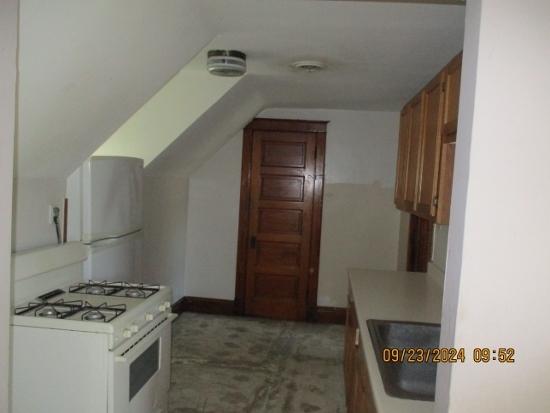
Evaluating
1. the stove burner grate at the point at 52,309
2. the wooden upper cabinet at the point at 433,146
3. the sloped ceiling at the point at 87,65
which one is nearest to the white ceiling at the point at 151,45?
the sloped ceiling at the point at 87,65

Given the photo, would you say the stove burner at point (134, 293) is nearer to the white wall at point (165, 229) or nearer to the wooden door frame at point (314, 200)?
the white wall at point (165, 229)

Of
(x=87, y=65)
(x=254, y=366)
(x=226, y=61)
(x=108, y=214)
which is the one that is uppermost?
(x=226, y=61)

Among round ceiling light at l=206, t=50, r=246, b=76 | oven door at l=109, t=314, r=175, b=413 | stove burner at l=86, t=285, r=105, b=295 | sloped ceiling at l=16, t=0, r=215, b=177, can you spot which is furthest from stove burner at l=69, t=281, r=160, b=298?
round ceiling light at l=206, t=50, r=246, b=76

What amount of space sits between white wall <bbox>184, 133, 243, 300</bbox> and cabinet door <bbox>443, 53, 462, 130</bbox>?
3.16 metres

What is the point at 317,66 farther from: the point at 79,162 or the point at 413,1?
the point at 79,162

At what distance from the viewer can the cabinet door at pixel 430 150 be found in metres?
2.00

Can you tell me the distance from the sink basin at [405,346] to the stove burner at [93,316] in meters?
1.13

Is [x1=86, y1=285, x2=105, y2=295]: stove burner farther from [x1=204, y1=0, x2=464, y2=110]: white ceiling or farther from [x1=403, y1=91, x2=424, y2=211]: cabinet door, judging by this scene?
[x1=403, y1=91, x2=424, y2=211]: cabinet door

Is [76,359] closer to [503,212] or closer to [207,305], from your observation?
[503,212]

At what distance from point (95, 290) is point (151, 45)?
1281 millimetres

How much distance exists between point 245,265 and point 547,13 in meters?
4.27

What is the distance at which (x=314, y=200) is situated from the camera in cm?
483

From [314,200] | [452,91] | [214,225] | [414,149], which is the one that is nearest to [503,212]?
[452,91]

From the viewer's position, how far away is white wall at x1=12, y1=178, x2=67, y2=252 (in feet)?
6.82
